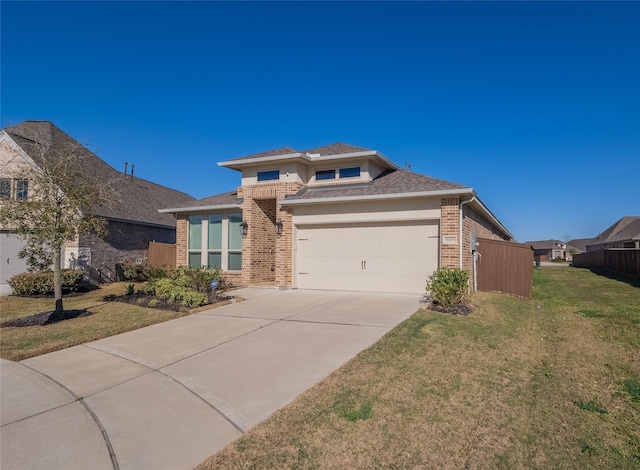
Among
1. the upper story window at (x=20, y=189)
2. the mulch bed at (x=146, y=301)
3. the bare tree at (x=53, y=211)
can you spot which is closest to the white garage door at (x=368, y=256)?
the mulch bed at (x=146, y=301)

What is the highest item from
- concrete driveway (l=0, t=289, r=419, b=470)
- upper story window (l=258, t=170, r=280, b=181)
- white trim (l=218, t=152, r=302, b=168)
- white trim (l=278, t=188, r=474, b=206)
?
white trim (l=218, t=152, r=302, b=168)

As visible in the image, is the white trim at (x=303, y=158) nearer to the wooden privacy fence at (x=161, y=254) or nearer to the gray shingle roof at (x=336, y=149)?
the gray shingle roof at (x=336, y=149)

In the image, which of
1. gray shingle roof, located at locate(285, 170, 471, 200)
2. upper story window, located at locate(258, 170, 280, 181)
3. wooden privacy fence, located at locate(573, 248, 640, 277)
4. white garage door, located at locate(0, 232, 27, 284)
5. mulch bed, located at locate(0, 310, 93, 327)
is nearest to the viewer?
mulch bed, located at locate(0, 310, 93, 327)

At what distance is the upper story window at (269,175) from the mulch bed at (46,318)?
734 centimetres

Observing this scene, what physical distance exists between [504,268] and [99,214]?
15.8m

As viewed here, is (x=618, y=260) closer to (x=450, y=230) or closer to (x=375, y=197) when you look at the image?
(x=450, y=230)

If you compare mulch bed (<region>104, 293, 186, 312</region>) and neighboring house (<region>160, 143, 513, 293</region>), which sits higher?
neighboring house (<region>160, 143, 513, 293</region>)

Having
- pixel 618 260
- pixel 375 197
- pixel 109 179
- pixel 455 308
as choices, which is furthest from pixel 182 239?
pixel 618 260

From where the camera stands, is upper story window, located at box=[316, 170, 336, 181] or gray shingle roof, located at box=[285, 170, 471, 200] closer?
gray shingle roof, located at box=[285, 170, 471, 200]

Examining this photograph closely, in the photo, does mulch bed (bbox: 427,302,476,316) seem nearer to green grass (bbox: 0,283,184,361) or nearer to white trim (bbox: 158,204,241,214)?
green grass (bbox: 0,283,184,361)

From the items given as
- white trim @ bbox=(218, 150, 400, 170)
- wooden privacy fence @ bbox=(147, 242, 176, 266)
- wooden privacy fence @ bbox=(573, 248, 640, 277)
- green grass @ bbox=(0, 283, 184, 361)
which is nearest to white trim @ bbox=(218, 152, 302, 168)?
white trim @ bbox=(218, 150, 400, 170)

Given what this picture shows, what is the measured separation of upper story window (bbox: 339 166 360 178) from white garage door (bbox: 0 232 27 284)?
42.0 ft

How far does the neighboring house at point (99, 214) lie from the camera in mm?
15039

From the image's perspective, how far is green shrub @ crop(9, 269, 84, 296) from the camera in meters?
13.7
